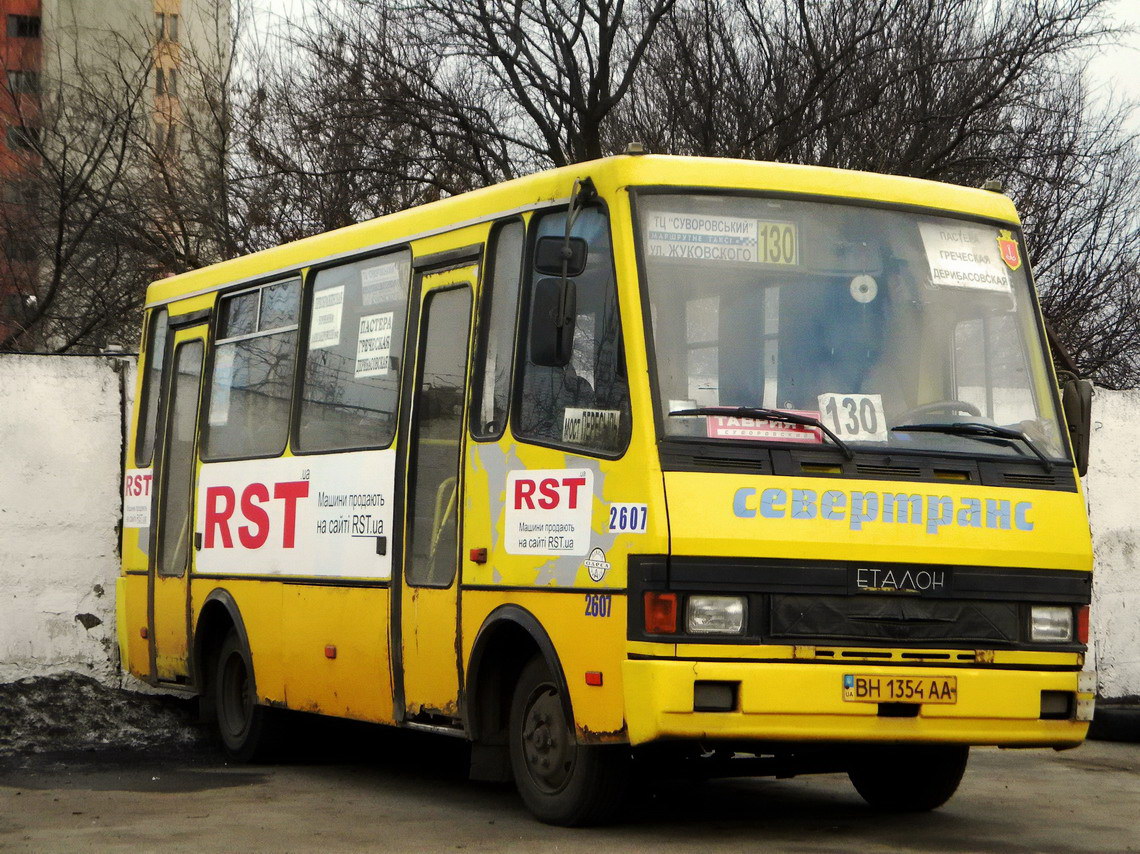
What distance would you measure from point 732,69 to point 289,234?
574 cm

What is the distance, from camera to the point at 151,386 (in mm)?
13344

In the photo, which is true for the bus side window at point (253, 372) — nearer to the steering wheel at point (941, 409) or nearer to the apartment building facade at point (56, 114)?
the steering wheel at point (941, 409)

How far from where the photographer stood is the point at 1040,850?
8180 mm

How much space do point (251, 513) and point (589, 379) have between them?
12.4ft

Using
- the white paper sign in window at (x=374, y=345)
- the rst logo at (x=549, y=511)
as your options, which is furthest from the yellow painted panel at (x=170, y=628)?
the rst logo at (x=549, y=511)

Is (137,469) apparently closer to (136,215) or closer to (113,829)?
(113,829)

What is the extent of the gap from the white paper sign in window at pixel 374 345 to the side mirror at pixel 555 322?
85.7 inches

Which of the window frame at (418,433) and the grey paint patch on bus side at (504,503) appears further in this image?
the window frame at (418,433)

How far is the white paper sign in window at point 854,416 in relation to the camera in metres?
8.19

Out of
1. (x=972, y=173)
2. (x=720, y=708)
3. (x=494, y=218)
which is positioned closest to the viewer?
(x=720, y=708)

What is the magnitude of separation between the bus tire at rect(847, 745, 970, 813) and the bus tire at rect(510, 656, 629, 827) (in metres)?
1.38

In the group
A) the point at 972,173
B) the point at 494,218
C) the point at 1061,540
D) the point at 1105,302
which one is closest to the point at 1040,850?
the point at 1061,540

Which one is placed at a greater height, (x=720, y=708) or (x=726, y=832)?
(x=720, y=708)

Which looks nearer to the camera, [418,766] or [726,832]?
[726,832]
